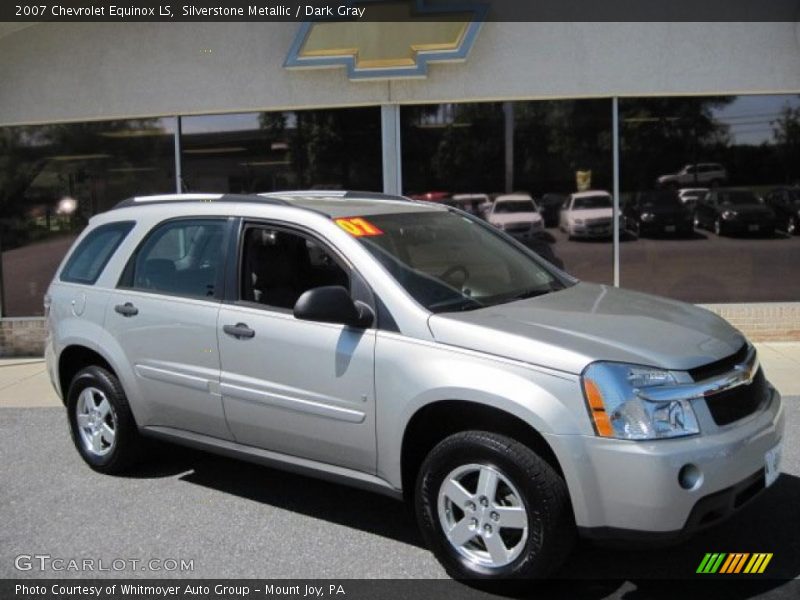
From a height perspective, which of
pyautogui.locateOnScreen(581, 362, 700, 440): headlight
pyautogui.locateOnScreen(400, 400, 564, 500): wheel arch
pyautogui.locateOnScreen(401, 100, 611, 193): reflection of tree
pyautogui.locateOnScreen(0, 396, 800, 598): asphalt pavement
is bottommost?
pyautogui.locateOnScreen(0, 396, 800, 598): asphalt pavement

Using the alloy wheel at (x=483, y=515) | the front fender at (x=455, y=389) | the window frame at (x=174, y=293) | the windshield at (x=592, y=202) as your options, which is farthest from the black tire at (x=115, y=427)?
the windshield at (x=592, y=202)

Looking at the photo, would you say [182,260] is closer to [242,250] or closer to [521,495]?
[242,250]

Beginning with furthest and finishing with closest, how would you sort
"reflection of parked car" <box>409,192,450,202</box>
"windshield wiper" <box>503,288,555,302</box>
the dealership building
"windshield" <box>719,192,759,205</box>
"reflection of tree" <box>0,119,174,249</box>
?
1. "reflection of tree" <box>0,119,174,249</box>
2. "reflection of parked car" <box>409,192,450,202</box>
3. "windshield" <box>719,192,759,205</box>
4. the dealership building
5. "windshield wiper" <box>503,288,555,302</box>

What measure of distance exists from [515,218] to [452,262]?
17.7 ft

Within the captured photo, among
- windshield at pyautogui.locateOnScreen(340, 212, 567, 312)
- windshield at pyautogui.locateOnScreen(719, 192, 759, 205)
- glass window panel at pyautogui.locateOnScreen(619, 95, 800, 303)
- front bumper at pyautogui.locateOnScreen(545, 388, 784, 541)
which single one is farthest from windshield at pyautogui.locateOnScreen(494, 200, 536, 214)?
front bumper at pyautogui.locateOnScreen(545, 388, 784, 541)

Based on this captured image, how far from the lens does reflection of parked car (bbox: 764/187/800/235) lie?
936 cm

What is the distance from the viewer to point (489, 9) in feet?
30.0

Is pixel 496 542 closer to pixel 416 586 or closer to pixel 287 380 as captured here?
pixel 416 586

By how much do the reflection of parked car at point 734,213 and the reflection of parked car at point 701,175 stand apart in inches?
5.7

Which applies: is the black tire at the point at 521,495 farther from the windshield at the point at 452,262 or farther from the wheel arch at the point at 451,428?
the windshield at the point at 452,262

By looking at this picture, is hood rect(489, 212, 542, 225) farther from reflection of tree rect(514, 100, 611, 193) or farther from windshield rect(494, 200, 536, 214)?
reflection of tree rect(514, 100, 611, 193)

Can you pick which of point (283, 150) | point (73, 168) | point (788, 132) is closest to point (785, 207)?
point (788, 132)

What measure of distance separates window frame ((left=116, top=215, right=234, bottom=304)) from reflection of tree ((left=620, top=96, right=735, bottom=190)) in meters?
6.05

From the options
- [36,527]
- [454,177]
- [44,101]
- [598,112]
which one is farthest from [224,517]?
[44,101]
